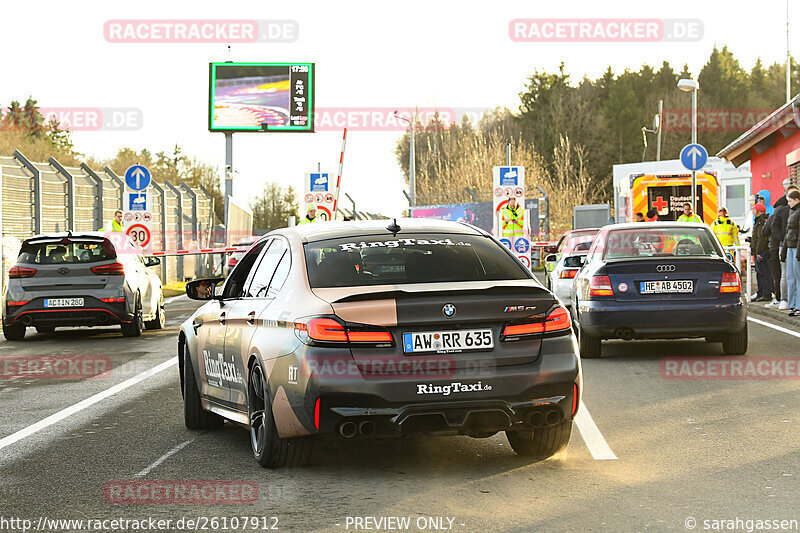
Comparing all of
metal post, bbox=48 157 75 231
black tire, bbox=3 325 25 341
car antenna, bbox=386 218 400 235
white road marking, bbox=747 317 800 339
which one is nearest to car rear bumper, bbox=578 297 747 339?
white road marking, bbox=747 317 800 339

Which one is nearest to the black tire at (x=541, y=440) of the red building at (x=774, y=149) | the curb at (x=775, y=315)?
the curb at (x=775, y=315)

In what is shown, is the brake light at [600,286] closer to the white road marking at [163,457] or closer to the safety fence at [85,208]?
the white road marking at [163,457]

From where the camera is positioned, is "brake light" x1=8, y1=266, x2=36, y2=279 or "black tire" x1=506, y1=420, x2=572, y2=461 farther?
"brake light" x1=8, y1=266, x2=36, y2=279

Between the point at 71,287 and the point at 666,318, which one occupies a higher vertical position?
the point at 71,287

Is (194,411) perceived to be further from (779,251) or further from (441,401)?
(779,251)

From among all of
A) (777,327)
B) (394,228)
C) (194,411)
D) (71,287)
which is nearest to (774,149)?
(777,327)

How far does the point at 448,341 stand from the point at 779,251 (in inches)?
552

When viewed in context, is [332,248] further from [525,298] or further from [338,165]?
[338,165]

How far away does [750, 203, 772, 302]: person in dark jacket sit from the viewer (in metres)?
20.8

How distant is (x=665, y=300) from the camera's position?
43.1ft

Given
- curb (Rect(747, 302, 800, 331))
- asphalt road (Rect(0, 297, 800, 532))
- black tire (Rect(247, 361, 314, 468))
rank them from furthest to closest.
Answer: curb (Rect(747, 302, 800, 331))
black tire (Rect(247, 361, 314, 468))
asphalt road (Rect(0, 297, 800, 532))

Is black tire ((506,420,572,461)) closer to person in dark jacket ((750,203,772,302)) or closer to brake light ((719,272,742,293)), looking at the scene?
brake light ((719,272,742,293))

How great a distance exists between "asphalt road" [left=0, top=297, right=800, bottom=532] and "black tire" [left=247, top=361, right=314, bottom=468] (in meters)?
0.09

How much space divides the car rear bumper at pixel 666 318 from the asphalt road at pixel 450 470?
6.95 feet
